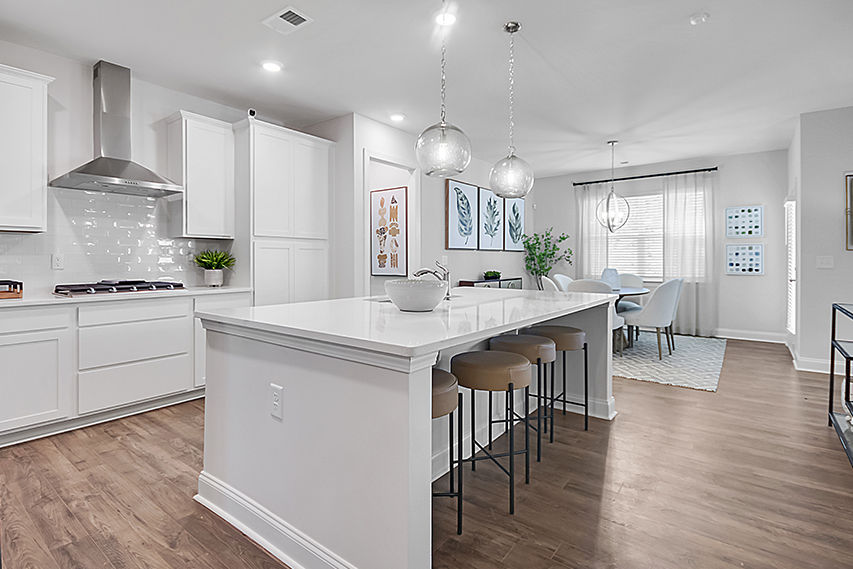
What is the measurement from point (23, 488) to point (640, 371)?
15.5 ft

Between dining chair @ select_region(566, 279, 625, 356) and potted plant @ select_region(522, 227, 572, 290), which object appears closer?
dining chair @ select_region(566, 279, 625, 356)

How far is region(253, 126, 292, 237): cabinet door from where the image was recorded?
4.05m

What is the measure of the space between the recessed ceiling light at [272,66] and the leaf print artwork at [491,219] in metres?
3.81

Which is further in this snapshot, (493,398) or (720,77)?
(720,77)

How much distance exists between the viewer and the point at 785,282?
6.07 m

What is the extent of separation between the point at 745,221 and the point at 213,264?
6719mm

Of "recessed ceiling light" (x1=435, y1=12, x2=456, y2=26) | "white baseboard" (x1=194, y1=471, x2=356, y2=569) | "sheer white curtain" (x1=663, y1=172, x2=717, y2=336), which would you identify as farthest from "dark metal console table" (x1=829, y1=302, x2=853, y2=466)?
"sheer white curtain" (x1=663, y1=172, x2=717, y2=336)

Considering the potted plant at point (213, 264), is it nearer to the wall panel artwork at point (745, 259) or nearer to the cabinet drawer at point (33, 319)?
the cabinet drawer at point (33, 319)

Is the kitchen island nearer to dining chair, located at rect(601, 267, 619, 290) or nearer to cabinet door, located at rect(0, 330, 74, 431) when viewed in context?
cabinet door, located at rect(0, 330, 74, 431)

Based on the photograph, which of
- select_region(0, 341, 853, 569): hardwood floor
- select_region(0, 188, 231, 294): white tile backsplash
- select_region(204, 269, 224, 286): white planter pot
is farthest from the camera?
select_region(204, 269, 224, 286): white planter pot

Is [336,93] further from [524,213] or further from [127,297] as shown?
[524,213]

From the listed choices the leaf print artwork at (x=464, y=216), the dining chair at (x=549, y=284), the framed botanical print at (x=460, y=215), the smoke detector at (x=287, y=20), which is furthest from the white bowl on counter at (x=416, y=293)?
the leaf print artwork at (x=464, y=216)

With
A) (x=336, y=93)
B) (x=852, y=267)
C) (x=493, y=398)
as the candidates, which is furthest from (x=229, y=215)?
(x=852, y=267)

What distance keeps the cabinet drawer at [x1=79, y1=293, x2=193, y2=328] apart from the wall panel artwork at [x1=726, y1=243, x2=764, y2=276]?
6792 mm
